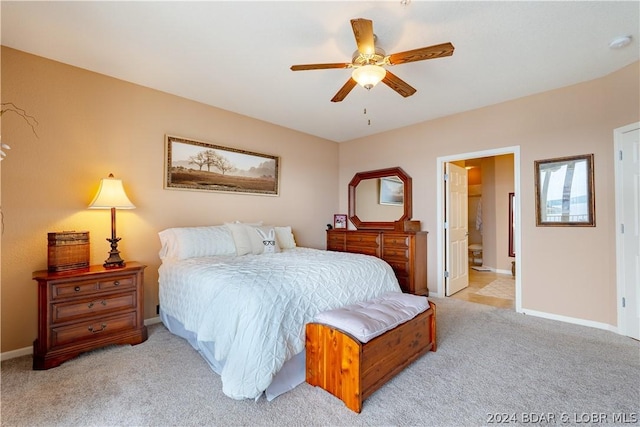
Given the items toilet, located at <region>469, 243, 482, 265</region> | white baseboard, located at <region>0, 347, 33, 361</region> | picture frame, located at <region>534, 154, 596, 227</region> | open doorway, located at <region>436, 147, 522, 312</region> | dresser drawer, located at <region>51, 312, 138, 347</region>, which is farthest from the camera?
toilet, located at <region>469, 243, 482, 265</region>

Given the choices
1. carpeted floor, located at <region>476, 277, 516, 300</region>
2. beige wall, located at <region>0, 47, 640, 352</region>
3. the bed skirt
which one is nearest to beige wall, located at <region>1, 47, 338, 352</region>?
beige wall, located at <region>0, 47, 640, 352</region>

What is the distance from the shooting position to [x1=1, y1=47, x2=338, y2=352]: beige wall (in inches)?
93.3

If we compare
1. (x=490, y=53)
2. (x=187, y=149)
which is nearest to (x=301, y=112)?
(x=187, y=149)

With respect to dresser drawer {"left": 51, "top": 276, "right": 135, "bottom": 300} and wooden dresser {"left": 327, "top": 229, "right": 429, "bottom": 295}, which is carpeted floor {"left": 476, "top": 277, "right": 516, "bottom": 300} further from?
dresser drawer {"left": 51, "top": 276, "right": 135, "bottom": 300}

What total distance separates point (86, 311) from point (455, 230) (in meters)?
4.62

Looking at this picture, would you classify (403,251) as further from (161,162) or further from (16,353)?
(16,353)

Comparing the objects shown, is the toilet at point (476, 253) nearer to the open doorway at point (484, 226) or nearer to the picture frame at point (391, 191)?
the open doorway at point (484, 226)

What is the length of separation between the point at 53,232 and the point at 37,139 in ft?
2.78

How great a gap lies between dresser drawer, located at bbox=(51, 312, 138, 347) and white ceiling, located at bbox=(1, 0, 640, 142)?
→ 2361 mm

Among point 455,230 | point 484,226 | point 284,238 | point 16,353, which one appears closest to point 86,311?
point 16,353

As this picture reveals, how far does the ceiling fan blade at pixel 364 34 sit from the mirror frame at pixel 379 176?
2732 mm

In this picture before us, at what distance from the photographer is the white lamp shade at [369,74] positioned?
206cm

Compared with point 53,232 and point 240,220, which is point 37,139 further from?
point 240,220

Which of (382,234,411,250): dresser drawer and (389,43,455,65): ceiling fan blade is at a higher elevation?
(389,43,455,65): ceiling fan blade
